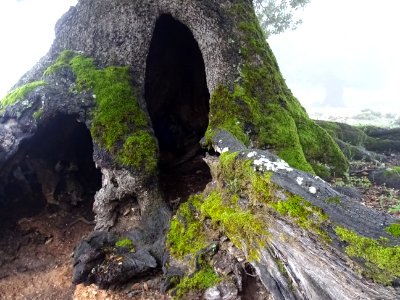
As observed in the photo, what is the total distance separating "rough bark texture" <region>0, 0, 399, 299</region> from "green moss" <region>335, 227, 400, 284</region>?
45 cm

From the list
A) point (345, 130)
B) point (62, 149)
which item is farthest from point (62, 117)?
point (345, 130)

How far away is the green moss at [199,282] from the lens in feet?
15.7

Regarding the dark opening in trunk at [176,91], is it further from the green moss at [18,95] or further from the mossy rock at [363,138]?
the mossy rock at [363,138]

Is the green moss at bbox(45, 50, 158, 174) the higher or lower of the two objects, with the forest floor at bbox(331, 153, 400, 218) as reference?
higher

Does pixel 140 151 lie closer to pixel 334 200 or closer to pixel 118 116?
pixel 118 116

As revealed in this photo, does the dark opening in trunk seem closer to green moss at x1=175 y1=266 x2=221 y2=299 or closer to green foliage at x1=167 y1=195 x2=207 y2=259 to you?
green foliage at x1=167 y1=195 x2=207 y2=259

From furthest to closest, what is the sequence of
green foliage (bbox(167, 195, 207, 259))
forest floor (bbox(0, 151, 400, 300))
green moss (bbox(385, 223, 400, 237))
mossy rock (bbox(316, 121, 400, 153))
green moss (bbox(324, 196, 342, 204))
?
mossy rock (bbox(316, 121, 400, 153)), forest floor (bbox(0, 151, 400, 300)), green foliage (bbox(167, 195, 207, 259)), green moss (bbox(324, 196, 342, 204)), green moss (bbox(385, 223, 400, 237))

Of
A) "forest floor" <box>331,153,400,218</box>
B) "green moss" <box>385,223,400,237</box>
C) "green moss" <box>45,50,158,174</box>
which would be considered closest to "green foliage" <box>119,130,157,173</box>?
"green moss" <box>45,50,158,174</box>

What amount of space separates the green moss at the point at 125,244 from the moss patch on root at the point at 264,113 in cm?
221

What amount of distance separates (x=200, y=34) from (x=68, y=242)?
5.21 meters

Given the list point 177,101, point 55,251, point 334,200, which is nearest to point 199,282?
point 334,200

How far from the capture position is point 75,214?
855 cm

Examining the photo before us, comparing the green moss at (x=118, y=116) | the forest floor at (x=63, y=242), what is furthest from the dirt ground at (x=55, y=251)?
the green moss at (x=118, y=116)

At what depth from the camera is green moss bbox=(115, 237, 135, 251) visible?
591 cm
